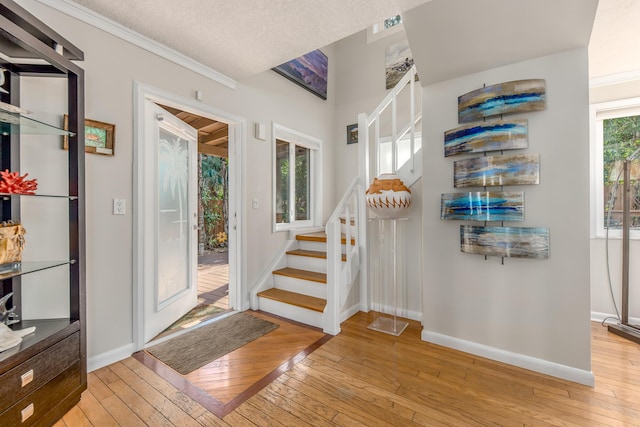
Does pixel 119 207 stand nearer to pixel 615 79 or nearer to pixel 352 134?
pixel 352 134

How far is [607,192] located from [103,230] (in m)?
4.43

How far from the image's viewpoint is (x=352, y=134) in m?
4.24

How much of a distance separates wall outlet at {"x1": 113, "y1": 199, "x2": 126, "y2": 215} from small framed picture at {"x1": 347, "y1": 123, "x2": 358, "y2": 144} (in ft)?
10.2

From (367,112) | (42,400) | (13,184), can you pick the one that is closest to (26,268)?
(13,184)

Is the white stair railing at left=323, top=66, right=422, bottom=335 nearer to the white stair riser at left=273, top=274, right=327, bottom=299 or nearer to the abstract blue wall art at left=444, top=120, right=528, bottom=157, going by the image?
the white stair riser at left=273, top=274, right=327, bottom=299

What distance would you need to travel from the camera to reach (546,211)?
73.5 inches

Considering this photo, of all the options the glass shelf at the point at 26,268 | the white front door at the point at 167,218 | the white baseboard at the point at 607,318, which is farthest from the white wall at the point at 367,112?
the glass shelf at the point at 26,268

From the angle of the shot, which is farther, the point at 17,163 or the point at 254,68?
the point at 254,68

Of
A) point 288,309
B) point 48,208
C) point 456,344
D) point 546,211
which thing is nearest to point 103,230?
point 48,208

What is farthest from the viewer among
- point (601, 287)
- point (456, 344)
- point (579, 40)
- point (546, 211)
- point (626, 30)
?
point (601, 287)

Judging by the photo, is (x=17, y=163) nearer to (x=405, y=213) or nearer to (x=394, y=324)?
(x=405, y=213)

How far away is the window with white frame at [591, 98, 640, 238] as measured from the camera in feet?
8.62

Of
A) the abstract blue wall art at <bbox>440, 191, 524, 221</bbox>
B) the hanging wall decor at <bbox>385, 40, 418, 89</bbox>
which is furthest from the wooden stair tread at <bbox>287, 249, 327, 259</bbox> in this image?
the hanging wall decor at <bbox>385, 40, 418, 89</bbox>

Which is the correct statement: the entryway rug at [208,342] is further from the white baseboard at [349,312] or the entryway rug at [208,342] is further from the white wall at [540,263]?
the white wall at [540,263]
